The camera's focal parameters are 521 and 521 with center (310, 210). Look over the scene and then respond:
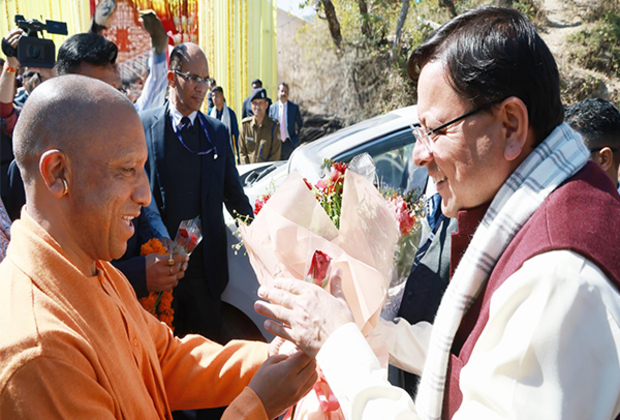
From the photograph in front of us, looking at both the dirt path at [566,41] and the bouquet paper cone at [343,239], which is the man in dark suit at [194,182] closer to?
the bouquet paper cone at [343,239]

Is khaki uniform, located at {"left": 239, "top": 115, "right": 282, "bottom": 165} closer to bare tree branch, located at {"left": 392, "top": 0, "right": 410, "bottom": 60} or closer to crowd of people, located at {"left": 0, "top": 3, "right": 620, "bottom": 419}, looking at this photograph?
bare tree branch, located at {"left": 392, "top": 0, "right": 410, "bottom": 60}

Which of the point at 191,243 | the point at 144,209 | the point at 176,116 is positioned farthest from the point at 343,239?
the point at 176,116

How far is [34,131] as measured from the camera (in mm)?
1403

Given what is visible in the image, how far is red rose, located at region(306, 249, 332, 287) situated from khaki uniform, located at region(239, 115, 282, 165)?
8.65 meters

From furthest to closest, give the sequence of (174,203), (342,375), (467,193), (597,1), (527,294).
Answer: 1. (597,1)
2. (174,203)
3. (467,193)
4. (342,375)
5. (527,294)

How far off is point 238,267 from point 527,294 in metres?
2.70

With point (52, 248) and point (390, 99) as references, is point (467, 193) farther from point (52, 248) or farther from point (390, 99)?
point (390, 99)

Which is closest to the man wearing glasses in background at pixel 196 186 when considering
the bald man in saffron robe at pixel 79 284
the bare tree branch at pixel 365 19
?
the bald man in saffron robe at pixel 79 284

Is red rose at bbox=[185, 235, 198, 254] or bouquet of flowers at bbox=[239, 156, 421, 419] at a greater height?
bouquet of flowers at bbox=[239, 156, 421, 419]

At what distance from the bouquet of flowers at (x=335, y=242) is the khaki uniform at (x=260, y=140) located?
836cm

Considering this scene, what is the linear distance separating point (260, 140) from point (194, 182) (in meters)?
6.80

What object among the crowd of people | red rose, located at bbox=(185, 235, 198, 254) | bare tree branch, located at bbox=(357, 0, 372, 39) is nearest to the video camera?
red rose, located at bbox=(185, 235, 198, 254)

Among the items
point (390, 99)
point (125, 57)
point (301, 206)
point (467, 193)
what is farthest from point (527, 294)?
point (125, 57)

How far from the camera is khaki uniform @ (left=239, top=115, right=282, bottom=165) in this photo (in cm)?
1020
